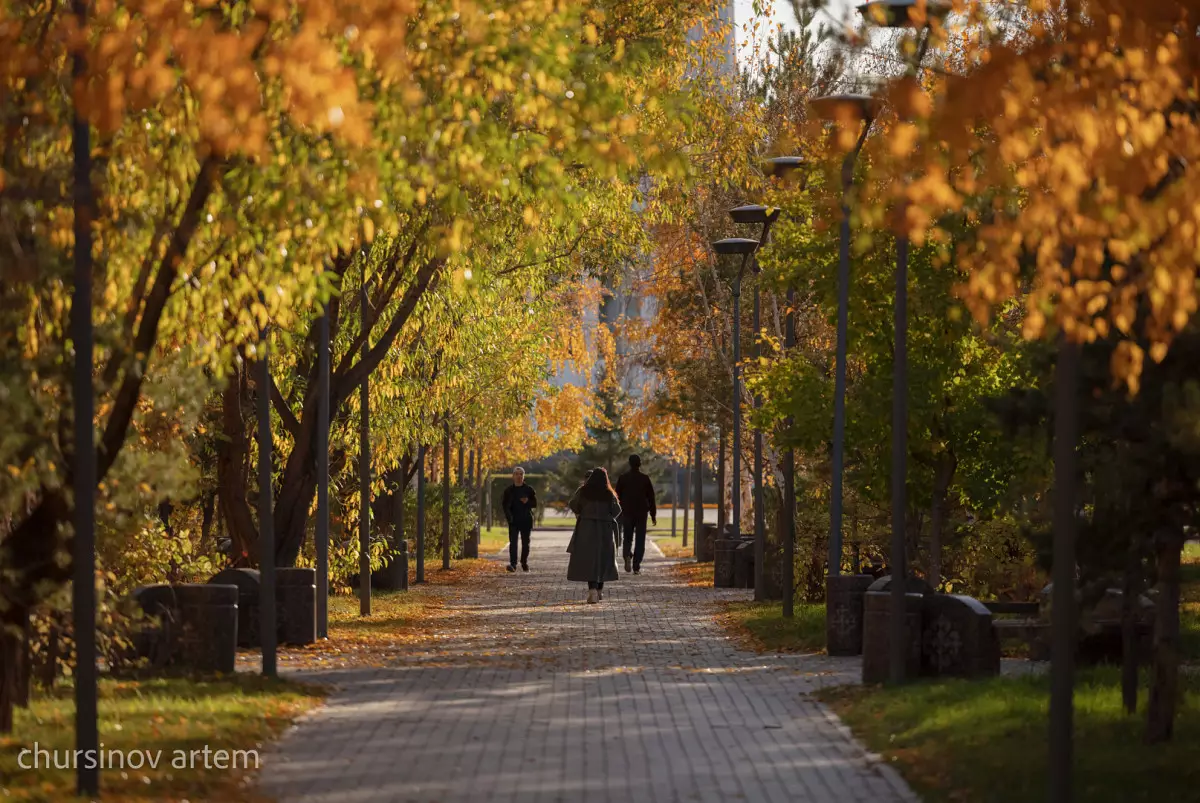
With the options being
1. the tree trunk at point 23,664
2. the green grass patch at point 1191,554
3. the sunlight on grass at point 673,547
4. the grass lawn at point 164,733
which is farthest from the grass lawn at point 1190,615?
the sunlight on grass at point 673,547

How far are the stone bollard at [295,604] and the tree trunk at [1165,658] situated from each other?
8597 mm

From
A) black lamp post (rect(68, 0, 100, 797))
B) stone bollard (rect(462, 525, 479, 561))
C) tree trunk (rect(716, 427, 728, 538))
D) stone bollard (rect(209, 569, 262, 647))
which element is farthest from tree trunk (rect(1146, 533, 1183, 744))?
stone bollard (rect(462, 525, 479, 561))

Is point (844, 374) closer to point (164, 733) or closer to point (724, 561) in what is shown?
point (164, 733)

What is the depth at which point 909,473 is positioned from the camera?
1998 cm

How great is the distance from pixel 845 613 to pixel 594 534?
8.58m

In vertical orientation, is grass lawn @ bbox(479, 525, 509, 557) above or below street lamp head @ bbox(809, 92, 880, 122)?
below

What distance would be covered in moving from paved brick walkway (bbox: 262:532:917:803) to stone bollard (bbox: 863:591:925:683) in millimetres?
510

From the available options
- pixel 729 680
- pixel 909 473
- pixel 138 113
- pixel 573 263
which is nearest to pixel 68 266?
pixel 138 113

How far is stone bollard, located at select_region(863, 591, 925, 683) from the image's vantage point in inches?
557

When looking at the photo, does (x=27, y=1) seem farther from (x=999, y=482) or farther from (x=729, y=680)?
(x=999, y=482)

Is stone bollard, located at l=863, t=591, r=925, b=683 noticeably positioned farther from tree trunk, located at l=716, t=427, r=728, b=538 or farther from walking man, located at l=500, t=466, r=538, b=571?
walking man, located at l=500, t=466, r=538, b=571

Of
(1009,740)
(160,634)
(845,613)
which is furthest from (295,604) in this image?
(1009,740)

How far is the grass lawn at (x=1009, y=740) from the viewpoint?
9172 mm

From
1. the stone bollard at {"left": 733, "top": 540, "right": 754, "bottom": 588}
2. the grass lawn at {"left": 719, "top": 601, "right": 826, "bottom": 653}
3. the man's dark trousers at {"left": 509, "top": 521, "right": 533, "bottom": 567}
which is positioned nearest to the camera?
the grass lawn at {"left": 719, "top": 601, "right": 826, "bottom": 653}
